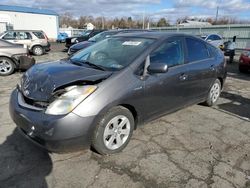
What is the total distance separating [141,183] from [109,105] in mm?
971

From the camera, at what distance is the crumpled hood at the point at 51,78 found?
2826 mm

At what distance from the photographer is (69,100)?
270 cm

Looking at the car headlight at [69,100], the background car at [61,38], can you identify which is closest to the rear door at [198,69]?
the car headlight at [69,100]

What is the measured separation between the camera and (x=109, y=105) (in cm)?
289

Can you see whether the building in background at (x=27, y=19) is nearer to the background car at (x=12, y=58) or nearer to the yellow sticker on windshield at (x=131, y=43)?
the background car at (x=12, y=58)

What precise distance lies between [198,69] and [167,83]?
100cm

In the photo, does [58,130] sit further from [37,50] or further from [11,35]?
[11,35]

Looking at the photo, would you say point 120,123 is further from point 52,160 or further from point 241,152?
point 241,152

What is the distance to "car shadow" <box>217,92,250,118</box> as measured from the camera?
5000 millimetres

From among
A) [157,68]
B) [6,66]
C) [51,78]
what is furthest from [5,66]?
[157,68]

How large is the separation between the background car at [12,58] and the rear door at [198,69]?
253 inches

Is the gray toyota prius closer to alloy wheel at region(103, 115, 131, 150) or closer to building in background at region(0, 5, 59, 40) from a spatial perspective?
alloy wheel at region(103, 115, 131, 150)

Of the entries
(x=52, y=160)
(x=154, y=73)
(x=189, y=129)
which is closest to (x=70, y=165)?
(x=52, y=160)

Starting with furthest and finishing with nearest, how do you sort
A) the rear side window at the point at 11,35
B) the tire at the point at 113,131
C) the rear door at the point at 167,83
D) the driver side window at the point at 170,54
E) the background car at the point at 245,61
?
the rear side window at the point at 11,35 < the background car at the point at 245,61 < the driver side window at the point at 170,54 < the rear door at the point at 167,83 < the tire at the point at 113,131
